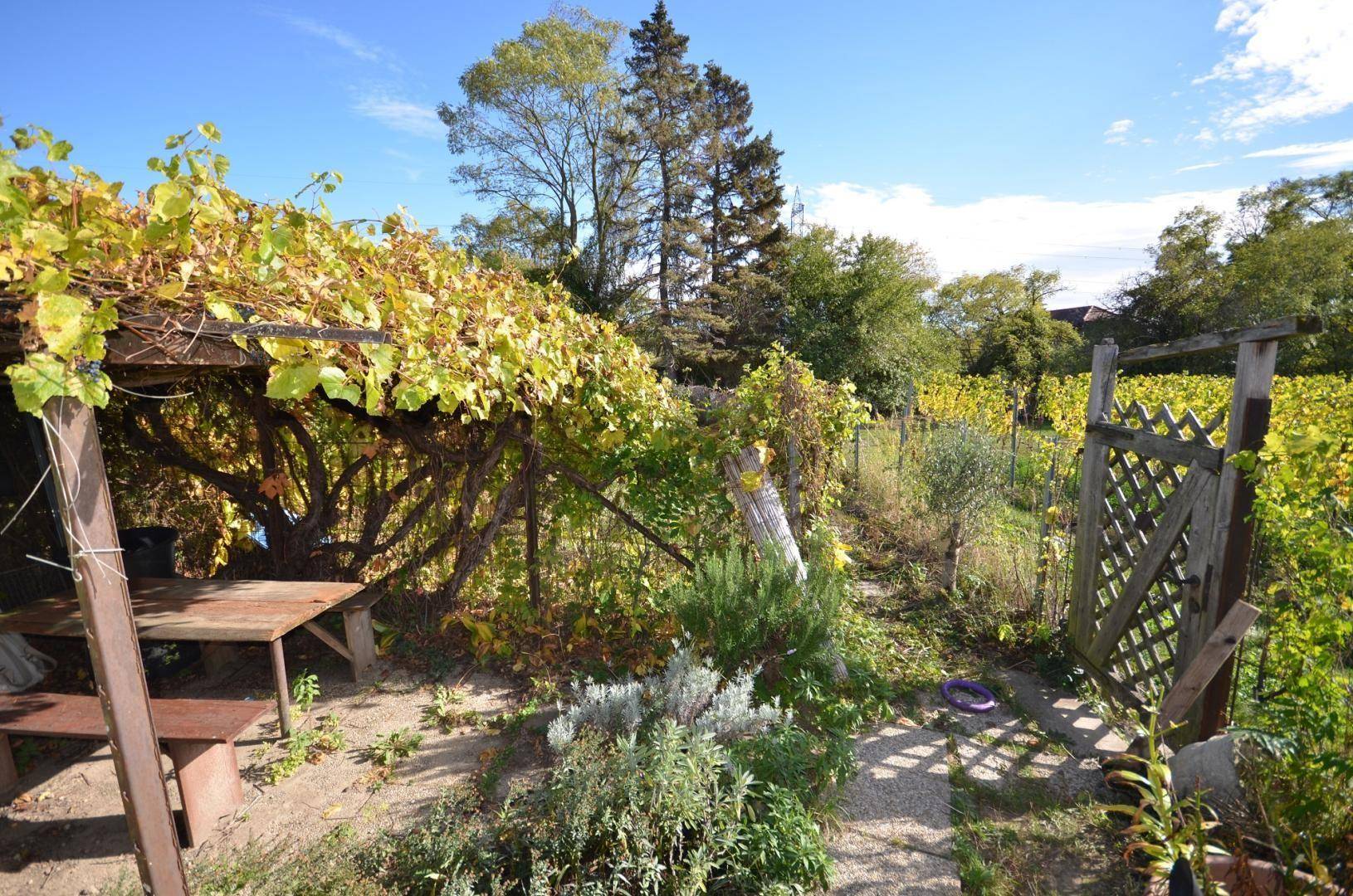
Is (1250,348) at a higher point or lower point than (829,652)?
higher

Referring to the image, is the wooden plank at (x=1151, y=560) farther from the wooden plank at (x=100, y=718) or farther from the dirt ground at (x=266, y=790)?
the wooden plank at (x=100, y=718)

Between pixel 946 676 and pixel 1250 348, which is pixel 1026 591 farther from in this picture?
pixel 1250 348

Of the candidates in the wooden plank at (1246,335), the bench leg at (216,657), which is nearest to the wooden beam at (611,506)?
the bench leg at (216,657)

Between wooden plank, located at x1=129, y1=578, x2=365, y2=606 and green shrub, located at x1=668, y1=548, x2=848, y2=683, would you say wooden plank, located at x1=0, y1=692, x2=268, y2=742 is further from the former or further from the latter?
green shrub, located at x1=668, y1=548, x2=848, y2=683

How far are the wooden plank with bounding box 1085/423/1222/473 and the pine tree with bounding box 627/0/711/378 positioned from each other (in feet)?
56.5

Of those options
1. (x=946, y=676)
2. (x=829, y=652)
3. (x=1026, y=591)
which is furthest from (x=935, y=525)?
(x=829, y=652)

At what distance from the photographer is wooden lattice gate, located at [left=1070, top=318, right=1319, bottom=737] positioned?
8.25 feet

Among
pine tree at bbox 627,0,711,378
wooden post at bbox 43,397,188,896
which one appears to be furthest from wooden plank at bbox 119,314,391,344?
pine tree at bbox 627,0,711,378

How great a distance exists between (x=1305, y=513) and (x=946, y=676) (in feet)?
6.95

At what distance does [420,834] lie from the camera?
2252 millimetres

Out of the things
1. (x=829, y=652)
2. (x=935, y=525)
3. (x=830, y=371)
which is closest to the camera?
(x=829, y=652)

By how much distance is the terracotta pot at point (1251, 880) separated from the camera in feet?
5.57

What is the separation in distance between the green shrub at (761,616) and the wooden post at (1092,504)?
1.69 meters

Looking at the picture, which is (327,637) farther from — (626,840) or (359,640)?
(626,840)
